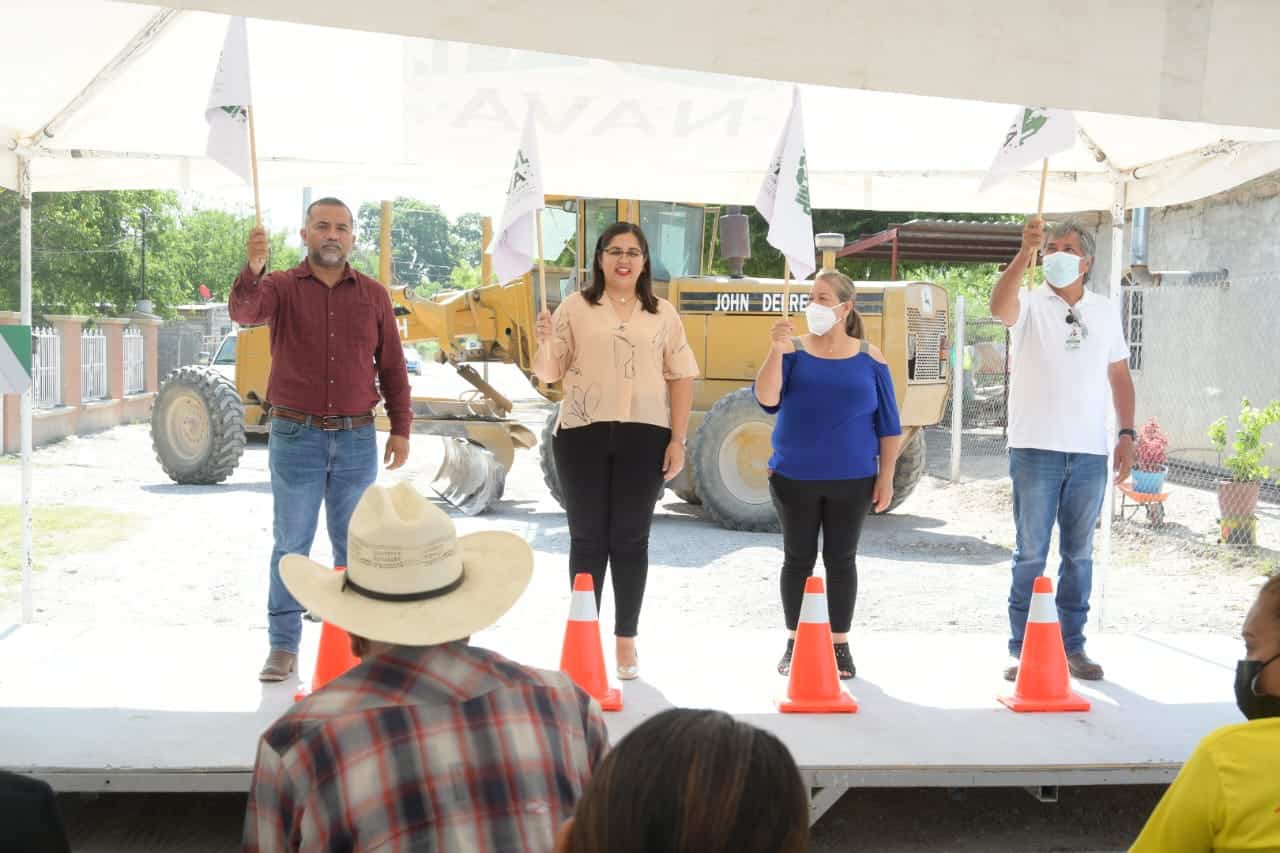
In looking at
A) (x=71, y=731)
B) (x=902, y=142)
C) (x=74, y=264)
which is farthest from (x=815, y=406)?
(x=74, y=264)

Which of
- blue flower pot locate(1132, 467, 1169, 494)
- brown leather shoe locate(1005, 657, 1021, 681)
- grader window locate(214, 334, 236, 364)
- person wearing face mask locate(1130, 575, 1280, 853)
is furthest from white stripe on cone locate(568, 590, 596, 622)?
grader window locate(214, 334, 236, 364)

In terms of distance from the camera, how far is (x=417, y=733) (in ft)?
6.22

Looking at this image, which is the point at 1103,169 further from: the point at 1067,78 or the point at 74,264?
the point at 74,264

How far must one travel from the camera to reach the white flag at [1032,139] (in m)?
4.68

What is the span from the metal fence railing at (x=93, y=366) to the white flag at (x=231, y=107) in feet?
57.9

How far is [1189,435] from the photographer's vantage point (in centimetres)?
1501

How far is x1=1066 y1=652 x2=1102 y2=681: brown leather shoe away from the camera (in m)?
5.07

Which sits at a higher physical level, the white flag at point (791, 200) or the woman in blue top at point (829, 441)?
the white flag at point (791, 200)

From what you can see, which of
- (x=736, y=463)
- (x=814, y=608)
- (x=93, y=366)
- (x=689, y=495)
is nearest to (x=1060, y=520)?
(x=814, y=608)

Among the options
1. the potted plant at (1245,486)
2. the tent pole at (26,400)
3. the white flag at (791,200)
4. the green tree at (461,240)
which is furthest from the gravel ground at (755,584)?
the green tree at (461,240)

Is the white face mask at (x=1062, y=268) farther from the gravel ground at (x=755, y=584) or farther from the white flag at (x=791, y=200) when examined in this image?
the gravel ground at (x=755, y=584)

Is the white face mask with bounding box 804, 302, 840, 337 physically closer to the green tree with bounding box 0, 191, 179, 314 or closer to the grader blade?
the grader blade

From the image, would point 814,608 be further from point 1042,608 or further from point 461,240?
point 461,240

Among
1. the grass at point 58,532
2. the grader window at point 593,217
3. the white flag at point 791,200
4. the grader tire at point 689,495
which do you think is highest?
the grader window at point 593,217
